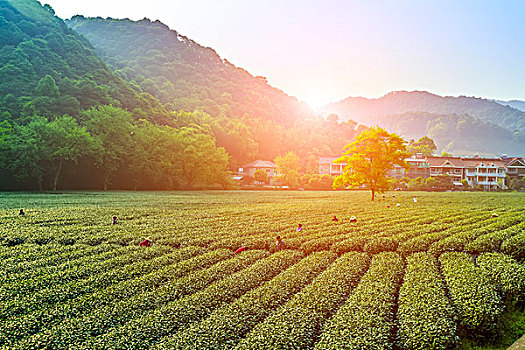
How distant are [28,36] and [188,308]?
79.6 metres

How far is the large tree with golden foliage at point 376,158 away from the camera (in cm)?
3853

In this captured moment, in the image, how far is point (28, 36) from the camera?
2591 inches

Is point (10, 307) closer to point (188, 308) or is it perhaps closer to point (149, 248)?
point (188, 308)

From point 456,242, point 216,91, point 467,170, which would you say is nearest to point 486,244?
point 456,242

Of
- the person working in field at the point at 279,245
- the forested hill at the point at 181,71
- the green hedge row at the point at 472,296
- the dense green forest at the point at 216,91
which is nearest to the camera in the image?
the green hedge row at the point at 472,296

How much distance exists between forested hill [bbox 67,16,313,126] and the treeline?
3912cm

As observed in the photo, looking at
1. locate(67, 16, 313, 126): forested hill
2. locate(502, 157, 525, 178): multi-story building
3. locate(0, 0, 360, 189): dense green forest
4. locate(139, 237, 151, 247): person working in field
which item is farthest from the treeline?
locate(502, 157, 525, 178): multi-story building

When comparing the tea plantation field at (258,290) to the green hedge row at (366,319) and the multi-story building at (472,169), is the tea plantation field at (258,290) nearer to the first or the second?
the green hedge row at (366,319)

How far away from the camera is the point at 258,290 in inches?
364

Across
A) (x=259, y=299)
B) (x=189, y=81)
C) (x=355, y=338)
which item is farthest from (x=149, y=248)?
(x=189, y=81)

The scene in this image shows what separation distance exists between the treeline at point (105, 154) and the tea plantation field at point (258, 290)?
3295cm

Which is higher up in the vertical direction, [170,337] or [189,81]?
[189,81]

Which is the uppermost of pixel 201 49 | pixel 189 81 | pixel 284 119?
pixel 201 49

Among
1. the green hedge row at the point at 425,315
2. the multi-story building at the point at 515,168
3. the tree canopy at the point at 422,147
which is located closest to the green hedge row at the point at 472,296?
the green hedge row at the point at 425,315
